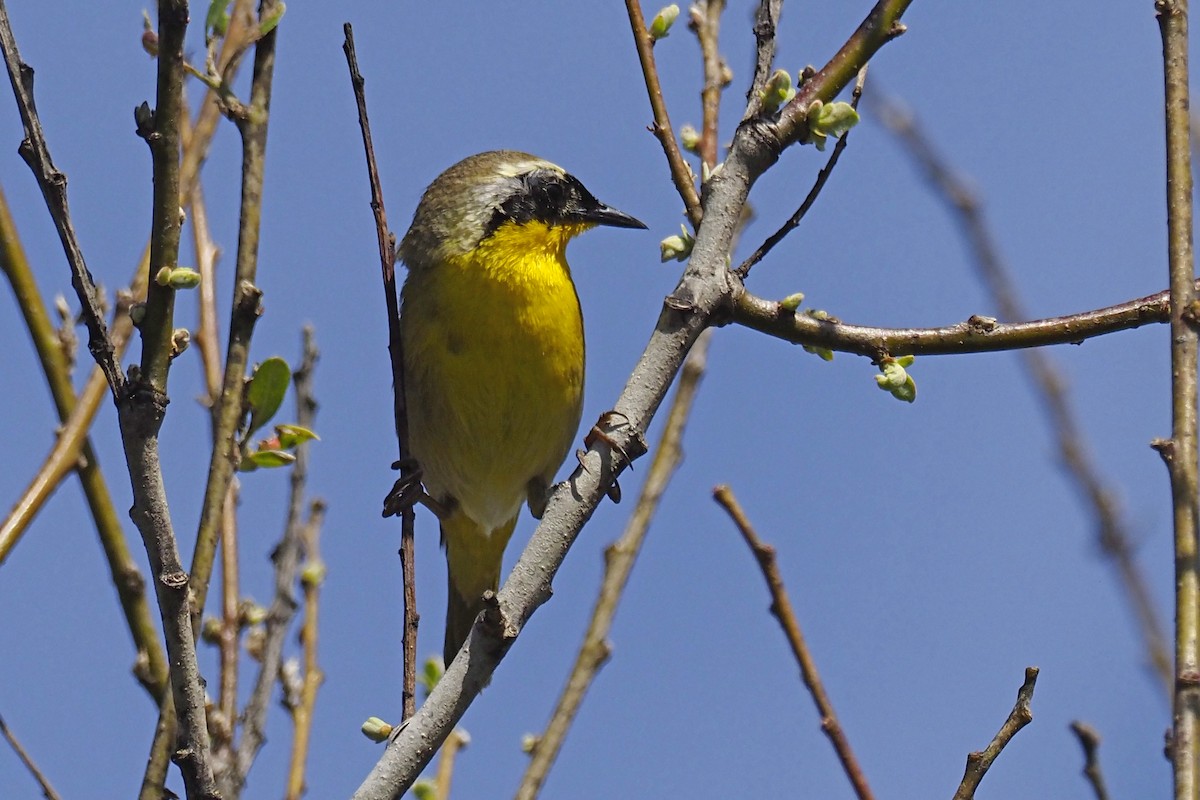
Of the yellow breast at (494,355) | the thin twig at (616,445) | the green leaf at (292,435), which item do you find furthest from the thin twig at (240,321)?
the yellow breast at (494,355)

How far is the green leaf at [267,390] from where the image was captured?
10.8ft

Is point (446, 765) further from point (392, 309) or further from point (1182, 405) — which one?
point (1182, 405)

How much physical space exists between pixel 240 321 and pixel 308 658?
1.68m

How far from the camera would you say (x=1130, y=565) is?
2643 mm

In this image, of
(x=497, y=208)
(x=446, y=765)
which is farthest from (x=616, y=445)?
(x=497, y=208)

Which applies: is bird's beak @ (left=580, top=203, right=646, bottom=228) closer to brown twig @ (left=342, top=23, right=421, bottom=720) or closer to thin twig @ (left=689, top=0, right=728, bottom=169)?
thin twig @ (left=689, top=0, right=728, bottom=169)

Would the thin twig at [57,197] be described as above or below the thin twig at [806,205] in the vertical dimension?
below

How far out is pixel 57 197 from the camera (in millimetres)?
2232

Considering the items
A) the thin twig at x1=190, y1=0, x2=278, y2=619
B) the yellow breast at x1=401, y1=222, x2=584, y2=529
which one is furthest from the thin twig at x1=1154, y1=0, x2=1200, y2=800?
the yellow breast at x1=401, y1=222, x2=584, y2=529

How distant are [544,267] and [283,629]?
193cm

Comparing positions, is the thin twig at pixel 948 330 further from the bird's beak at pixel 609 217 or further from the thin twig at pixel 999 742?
the bird's beak at pixel 609 217

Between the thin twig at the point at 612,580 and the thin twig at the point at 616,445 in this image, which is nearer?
the thin twig at the point at 616,445

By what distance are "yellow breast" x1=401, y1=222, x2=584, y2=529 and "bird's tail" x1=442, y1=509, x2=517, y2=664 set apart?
326 mm

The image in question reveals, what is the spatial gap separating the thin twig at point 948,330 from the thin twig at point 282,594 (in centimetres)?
148
